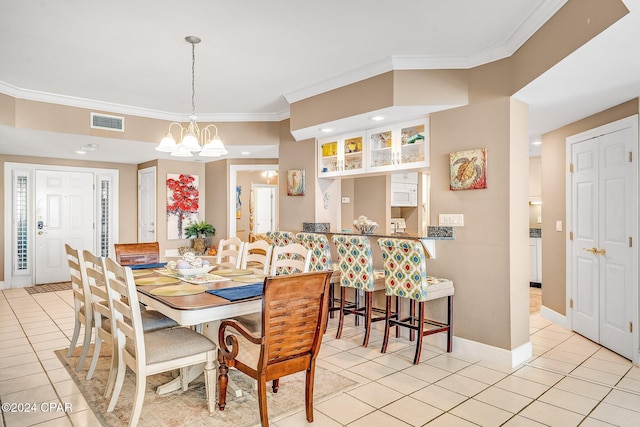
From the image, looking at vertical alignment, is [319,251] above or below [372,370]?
above

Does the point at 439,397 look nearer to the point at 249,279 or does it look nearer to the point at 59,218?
the point at 249,279

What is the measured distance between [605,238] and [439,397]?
91.7 inches

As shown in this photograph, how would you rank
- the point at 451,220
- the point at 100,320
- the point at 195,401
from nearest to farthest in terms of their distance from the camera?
the point at 195,401, the point at 100,320, the point at 451,220

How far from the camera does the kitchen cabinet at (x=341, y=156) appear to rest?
4.52 meters

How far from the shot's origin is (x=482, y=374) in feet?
10.1

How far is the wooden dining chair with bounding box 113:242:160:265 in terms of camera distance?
13.4ft

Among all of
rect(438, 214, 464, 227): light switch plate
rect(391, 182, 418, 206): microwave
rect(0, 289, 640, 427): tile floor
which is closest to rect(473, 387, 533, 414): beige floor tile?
rect(0, 289, 640, 427): tile floor

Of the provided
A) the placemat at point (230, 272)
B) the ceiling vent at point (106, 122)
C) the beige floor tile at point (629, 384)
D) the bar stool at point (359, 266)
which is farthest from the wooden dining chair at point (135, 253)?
the beige floor tile at point (629, 384)

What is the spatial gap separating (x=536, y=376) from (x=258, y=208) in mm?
7028

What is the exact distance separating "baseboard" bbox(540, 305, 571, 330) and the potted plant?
206 inches

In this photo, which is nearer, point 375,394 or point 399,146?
point 375,394

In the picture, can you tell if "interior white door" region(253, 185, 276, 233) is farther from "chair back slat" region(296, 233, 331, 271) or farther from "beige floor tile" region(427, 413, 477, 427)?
"beige floor tile" region(427, 413, 477, 427)

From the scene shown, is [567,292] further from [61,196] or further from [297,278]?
[61,196]

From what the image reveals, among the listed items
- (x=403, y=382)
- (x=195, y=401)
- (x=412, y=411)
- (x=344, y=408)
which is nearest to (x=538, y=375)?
(x=403, y=382)
